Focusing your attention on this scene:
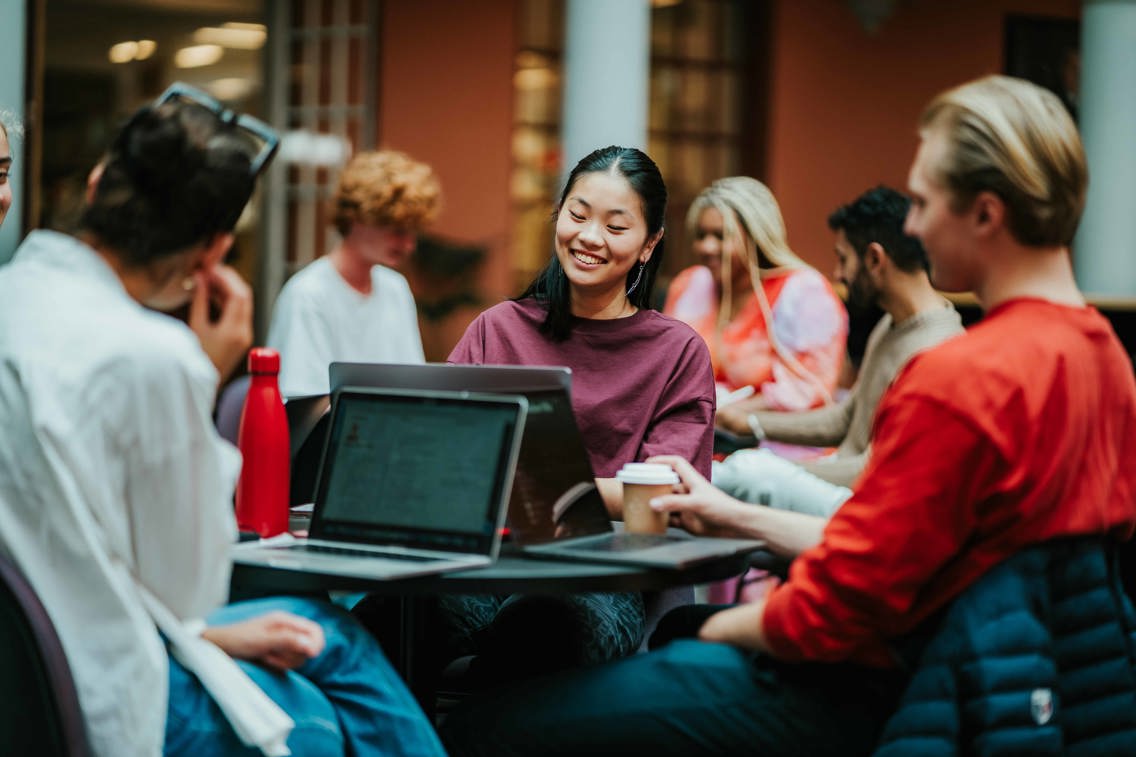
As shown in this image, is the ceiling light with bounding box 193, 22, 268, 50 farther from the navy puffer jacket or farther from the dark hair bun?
the navy puffer jacket

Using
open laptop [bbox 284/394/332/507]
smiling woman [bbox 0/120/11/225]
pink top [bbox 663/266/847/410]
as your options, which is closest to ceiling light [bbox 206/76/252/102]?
pink top [bbox 663/266/847/410]

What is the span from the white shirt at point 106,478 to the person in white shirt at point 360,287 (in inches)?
109

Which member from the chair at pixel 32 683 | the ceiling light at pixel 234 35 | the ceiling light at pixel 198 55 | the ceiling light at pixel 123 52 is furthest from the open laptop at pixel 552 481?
the ceiling light at pixel 123 52

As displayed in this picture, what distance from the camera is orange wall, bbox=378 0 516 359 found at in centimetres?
822

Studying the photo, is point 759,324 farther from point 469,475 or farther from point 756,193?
point 469,475

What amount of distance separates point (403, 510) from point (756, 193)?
118 inches

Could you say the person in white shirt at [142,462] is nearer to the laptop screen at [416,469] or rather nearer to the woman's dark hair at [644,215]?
the laptop screen at [416,469]

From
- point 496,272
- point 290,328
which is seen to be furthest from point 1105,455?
point 496,272

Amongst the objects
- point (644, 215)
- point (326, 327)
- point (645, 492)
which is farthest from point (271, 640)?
point (326, 327)

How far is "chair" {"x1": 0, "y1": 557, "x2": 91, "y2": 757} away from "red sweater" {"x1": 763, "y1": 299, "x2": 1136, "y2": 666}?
2.86ft

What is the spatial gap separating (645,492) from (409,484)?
394 millimetres

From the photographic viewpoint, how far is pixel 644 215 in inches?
124

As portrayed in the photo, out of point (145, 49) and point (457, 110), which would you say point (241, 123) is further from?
point (145, 49)

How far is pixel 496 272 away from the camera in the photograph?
27.8ft
